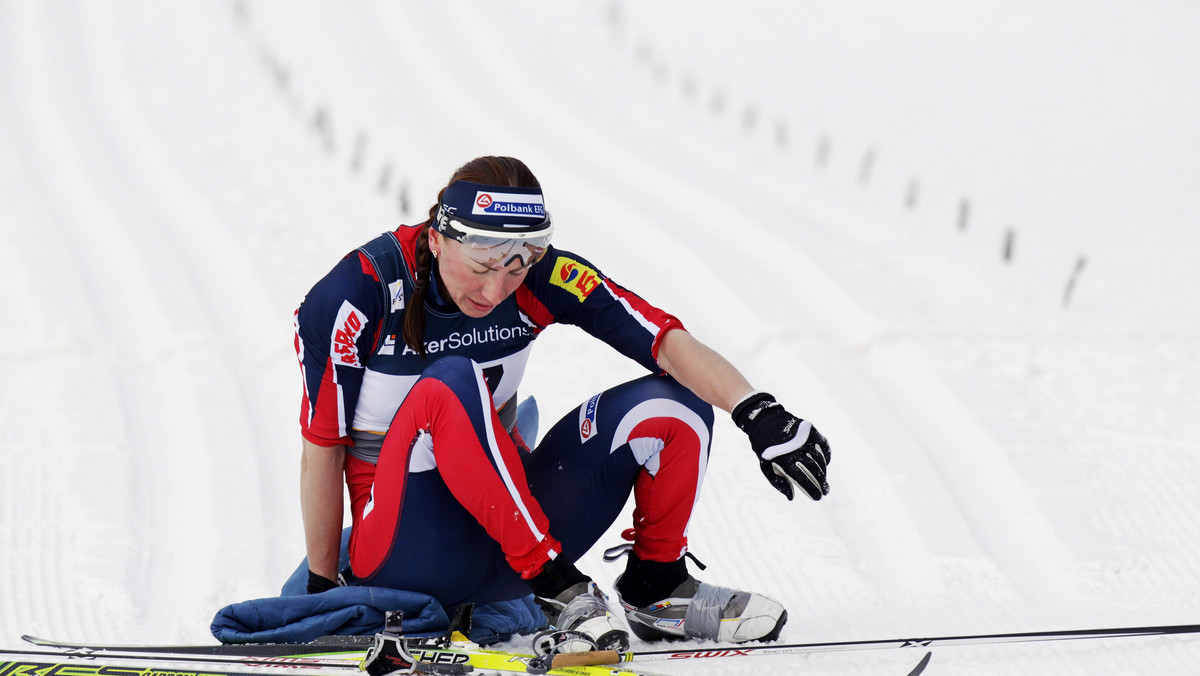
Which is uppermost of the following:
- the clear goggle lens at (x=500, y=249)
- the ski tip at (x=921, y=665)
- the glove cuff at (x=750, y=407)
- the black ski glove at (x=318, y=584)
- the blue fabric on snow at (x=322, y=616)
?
the clear goggle lens at (x=500, y=249)

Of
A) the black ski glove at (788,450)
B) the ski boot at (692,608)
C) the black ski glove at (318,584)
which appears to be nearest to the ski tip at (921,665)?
the ski boot at (692,608)

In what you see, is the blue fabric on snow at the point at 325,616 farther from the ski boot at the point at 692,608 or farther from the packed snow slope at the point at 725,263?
the ski boot at the point at 692,608

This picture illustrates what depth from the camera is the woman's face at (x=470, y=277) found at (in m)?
2.54

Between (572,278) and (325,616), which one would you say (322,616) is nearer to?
(325,616)

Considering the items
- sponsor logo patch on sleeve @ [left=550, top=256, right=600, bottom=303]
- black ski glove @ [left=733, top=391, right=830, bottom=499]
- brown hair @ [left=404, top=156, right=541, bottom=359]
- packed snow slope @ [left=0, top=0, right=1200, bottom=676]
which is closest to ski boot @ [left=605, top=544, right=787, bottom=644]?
packed snow slope @ [left=0, top=0, right=1200, bottom=676]

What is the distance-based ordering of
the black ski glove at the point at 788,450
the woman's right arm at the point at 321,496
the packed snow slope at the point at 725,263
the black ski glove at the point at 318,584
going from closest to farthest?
the black ski glove at the point at 788,450 → the woman's right arm at the point at 321,496 → the black ski glove at the point at 318,584 → the packed snow slope at the point at 725,263

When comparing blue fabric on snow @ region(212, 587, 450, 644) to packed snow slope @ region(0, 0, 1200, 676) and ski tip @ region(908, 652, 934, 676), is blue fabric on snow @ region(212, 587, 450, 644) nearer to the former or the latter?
packed snow slope @ region(0, 0, 1200, 676)

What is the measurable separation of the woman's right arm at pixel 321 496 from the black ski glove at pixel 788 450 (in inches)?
38.3

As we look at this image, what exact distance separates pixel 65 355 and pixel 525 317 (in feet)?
8.46

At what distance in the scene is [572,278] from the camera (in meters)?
2.73

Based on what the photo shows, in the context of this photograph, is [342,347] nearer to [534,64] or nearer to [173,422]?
[173,422]

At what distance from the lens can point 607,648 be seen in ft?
8.22

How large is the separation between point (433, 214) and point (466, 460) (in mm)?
574

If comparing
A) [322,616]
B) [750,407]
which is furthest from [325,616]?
[750,407]
